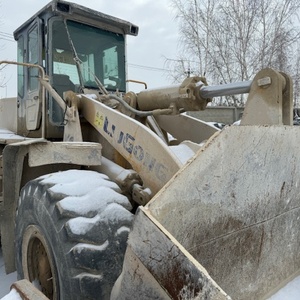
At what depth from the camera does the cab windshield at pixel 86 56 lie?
365cm

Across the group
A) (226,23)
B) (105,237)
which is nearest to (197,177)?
(105,237)

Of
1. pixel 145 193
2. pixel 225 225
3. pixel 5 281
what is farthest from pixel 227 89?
pixel 5 281

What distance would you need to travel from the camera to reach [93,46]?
3.94 metres

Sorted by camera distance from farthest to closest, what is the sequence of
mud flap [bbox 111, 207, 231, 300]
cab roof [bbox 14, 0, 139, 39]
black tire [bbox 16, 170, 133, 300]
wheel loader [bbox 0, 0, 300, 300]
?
cab roof [bbox 14, 0, 139, 39] → black tire [bbox 16, 170, 133, 300] → wheel loader [bbox 0, 0, 300, 300] → mud flap [bbox 111, 207, 231, 300]

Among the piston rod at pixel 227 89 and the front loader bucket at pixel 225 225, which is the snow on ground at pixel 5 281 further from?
the piston rod at pixel 227 89

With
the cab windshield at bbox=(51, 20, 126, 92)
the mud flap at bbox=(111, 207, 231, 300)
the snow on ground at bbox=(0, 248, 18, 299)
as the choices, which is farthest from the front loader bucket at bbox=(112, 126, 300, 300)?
the cab windshield at bbox=(51, 20, 126, 92)

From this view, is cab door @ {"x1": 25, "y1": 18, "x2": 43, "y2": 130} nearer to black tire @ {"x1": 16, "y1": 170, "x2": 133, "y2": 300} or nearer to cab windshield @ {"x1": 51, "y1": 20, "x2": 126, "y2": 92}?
cab windshield @ {"x1": 51, "y1": 20, "x2": 126, "y2": 92}

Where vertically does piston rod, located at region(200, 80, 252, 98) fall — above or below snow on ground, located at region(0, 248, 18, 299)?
above

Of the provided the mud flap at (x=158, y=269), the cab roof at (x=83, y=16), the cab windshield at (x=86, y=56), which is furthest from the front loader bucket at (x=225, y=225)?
the cab roof at (x=83, y=16)

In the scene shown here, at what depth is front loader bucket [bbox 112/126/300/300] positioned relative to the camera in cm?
135

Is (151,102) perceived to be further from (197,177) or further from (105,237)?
(197,177)

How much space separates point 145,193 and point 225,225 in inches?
30.0

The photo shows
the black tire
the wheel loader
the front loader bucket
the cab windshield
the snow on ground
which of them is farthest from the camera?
the cab windshield

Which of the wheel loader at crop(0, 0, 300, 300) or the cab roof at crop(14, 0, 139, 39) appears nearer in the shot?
the wheel loader at crop(0, 0, 300, 300)
